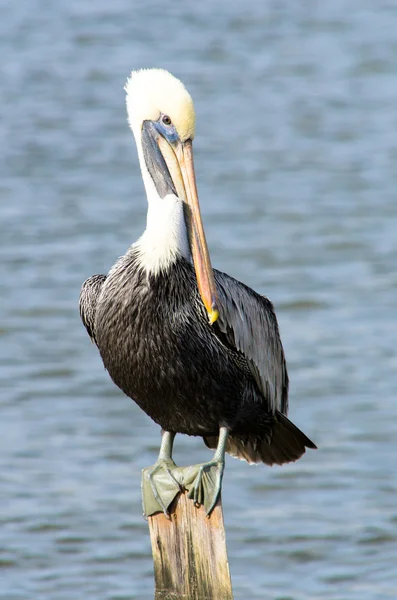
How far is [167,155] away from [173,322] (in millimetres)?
598

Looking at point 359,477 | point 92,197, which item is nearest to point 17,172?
point 92,197

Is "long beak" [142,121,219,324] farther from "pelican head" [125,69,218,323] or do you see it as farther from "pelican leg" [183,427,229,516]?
"pelican leg" [183,427,229,516]

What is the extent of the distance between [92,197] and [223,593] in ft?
25.9

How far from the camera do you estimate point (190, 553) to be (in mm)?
4199

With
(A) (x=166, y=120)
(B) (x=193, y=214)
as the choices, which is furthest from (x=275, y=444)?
(A) (x=166, y=120)

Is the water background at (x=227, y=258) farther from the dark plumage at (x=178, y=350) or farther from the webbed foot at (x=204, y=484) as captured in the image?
the webbed foot at (x=204, y=484)

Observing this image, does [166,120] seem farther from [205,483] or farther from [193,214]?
[205,483]

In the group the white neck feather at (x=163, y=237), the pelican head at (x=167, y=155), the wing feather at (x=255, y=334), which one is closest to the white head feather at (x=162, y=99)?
the pelican head at (x=167, y=155)

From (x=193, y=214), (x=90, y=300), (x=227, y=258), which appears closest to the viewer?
(x=193, y=214)

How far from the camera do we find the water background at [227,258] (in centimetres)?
680

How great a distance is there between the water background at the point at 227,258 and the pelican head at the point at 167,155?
2.49m

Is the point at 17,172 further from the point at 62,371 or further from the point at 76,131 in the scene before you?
the point at 62,371

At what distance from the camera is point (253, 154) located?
13.0 m

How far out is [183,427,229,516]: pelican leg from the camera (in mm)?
4184
